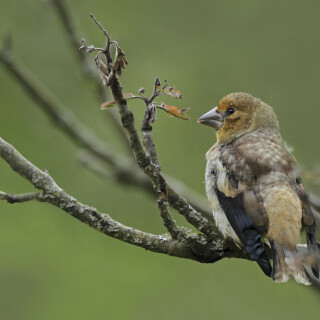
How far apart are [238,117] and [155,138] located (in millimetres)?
3303

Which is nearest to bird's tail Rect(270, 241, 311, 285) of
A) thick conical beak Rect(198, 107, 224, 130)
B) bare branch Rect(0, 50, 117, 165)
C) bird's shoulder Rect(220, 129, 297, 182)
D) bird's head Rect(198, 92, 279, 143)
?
bird's shoulder Rect(220, 129, 297, 182)

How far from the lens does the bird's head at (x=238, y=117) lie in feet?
18.0

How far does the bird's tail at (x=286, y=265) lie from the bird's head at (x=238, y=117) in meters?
1.31

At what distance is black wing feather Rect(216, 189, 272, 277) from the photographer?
419cm

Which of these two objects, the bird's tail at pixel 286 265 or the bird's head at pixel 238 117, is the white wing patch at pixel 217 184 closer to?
the bird's tail at pixel 286 265

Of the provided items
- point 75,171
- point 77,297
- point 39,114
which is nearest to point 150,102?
point 77,297

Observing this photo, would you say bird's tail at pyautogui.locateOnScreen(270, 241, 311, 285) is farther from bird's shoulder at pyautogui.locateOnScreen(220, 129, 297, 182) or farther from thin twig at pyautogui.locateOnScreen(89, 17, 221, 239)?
bird's shoulder at pyautogui.locateOnScreen(220, 129, 297, 182)

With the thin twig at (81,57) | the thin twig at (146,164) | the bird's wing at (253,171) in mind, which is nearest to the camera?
the thin twig at (146,164)

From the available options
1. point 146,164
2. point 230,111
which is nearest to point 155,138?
point 230,111

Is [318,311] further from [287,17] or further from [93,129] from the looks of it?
[287,17]

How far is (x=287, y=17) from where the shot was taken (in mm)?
11406

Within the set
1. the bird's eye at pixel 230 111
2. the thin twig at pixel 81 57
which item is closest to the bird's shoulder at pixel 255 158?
the bird's eye at pixel 230 111

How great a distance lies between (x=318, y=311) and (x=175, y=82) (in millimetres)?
3463

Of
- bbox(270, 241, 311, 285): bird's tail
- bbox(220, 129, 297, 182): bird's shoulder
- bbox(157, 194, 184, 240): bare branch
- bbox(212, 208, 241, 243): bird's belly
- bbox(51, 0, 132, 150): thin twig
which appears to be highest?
bbox(51, 0, 132, 150): thin twig
